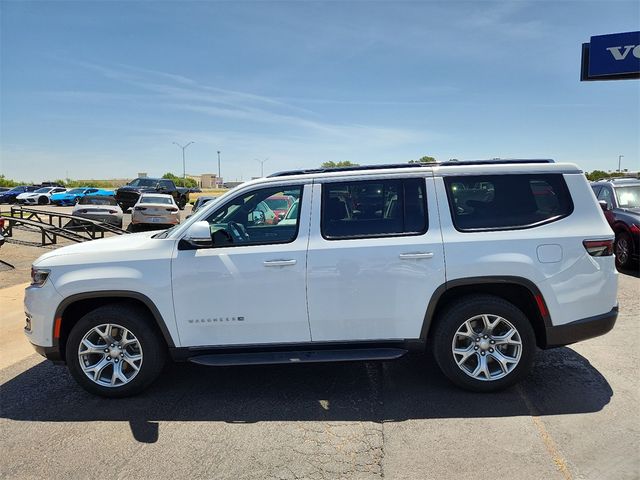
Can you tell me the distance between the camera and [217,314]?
391cm

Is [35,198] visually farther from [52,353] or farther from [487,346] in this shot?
[487,346]

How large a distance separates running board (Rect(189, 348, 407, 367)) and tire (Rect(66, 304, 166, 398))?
0.38 m

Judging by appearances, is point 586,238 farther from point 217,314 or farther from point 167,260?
point 167,260

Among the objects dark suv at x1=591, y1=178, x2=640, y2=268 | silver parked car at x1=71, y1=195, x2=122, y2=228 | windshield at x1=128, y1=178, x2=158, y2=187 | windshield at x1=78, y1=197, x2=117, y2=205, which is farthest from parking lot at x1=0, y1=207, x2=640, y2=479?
windshield at x1=128, y1=178, x2=158, y2=187

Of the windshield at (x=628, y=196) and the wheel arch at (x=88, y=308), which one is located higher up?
the windshield at (x=628, y=196)

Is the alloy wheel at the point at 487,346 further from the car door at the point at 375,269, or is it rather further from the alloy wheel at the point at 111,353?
the alloy wheel at the point at 111,353

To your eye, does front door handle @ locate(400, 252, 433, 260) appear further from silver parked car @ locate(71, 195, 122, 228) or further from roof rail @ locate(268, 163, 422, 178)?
silver parked car @ locate(71, 195, 122, 228)

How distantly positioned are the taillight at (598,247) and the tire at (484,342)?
2.52 feet

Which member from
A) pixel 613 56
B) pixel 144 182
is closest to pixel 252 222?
pixel 613 56

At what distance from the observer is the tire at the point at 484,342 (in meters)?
3.88

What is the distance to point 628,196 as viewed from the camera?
33.8 ft

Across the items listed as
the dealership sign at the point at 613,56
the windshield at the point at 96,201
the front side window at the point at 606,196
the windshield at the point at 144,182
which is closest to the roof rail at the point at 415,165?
the front side window at the point at 606,196

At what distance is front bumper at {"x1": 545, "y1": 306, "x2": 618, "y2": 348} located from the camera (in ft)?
12.7

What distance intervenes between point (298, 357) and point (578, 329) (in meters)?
2.34
